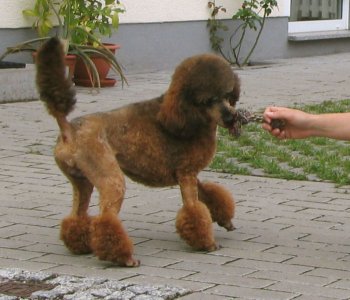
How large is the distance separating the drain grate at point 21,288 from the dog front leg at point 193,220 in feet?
2.97

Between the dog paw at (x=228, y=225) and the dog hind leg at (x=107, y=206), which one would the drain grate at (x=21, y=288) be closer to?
the dog hind leg at (x=107, y=206)

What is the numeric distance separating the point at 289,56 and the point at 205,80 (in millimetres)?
10838

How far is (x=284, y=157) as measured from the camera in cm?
823

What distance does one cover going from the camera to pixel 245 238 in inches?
232

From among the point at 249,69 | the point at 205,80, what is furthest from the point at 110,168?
the point at 249,69

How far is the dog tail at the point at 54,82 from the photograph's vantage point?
5.08 meters

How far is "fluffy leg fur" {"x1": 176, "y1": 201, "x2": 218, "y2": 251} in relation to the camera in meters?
5.46

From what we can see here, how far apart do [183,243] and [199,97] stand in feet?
3.03

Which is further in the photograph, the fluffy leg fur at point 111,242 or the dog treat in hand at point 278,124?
the dog treat in hand at point 278,124

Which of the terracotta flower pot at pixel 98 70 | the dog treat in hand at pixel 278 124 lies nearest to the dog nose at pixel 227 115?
the dog treat in hand at pixel 278 124

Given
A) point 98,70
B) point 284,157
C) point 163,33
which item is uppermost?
point 163,33

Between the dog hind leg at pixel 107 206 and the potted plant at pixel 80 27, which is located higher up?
the potted plant at pixel 80 27

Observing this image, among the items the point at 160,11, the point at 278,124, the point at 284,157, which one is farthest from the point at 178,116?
the point at 160,11

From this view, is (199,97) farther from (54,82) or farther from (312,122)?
(54,82)
